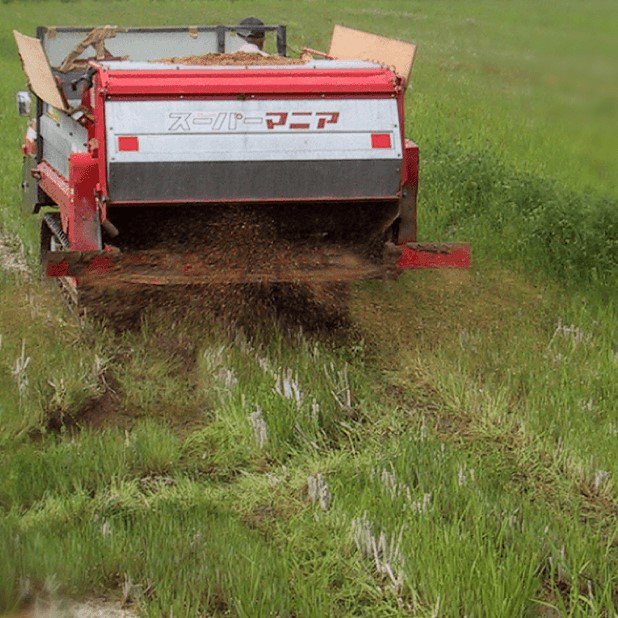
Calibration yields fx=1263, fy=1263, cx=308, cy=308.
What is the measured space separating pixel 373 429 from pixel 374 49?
2977 millimetres

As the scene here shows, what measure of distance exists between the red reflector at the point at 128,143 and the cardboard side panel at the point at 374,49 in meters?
1.58

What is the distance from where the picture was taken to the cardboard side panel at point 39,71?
6.55 metres

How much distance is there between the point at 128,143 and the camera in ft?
19.6

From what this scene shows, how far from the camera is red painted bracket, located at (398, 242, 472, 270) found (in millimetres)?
6457

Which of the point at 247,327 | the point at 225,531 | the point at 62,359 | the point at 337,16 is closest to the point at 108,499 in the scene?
the point at 225,531

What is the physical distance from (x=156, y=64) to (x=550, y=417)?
2.77 metres

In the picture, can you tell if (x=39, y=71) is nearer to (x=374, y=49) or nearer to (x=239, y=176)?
(x=239, y=176)

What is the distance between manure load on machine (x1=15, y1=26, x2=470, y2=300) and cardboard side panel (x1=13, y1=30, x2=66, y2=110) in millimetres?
20

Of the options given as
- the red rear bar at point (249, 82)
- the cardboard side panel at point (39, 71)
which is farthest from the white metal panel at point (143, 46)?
the red rear bar at point (249, 82)

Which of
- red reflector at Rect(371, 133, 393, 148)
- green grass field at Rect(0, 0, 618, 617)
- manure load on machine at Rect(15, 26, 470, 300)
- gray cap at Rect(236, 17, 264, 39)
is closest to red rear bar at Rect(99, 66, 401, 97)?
manure load on machine at Rect(15, 26, 470, 300)

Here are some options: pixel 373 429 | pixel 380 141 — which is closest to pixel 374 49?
pixel 380 141

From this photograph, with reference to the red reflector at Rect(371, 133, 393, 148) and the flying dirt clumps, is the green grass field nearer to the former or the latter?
the red reflector at Rect(371, 133, 393, 148)

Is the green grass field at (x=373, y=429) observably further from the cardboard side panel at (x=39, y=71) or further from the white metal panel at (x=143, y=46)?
the white metal panel at (x=143, y=46)

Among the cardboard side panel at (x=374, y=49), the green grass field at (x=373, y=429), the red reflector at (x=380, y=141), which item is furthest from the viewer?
the cardboard side panel at (x=374, y=49)
